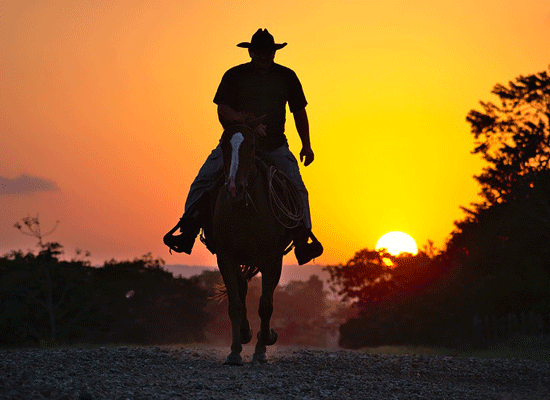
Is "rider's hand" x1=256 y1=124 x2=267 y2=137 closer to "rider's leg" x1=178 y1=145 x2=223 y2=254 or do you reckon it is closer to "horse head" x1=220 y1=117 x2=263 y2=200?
"horse head" x1=220 y1=117 x2=263 y2=200

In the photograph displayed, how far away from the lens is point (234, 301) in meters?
13.8

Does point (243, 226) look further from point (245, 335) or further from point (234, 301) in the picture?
point (245, 335)

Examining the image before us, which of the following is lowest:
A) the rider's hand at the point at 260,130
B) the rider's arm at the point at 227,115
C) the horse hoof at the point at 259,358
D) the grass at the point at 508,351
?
the horse hoof at the point at 259,358

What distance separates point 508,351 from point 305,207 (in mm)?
12063

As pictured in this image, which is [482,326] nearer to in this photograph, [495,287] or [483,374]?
→ [495,287]

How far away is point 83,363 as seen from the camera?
13.3m

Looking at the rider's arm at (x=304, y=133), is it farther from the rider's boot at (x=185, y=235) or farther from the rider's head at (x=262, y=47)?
the rider's boot at (x=185, y=235)

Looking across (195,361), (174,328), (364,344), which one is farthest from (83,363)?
(364,344)

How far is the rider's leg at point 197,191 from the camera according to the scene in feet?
45.1

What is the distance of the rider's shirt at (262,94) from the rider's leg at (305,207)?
0.62 feet

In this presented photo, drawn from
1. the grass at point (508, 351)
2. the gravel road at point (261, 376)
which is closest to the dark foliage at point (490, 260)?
the grass at point (508, 351)

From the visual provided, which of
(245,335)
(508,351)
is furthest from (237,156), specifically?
(508,351)

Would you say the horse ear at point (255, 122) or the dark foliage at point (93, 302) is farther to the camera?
the dark foliage at point (93, 302)

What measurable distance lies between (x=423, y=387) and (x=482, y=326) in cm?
2028
